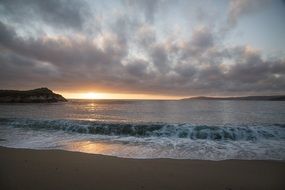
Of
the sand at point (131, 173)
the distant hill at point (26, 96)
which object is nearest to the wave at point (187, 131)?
the sand at point (131, 173)

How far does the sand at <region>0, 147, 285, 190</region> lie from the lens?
501 cm

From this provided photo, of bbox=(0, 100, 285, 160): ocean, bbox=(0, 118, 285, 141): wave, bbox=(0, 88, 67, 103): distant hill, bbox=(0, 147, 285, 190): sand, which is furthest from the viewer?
bbox=(0, 88, 67, 103): distant hill

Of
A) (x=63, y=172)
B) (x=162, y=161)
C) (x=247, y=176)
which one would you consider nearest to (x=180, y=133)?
(x=162, y=161)

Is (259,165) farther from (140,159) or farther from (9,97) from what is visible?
(9,97)

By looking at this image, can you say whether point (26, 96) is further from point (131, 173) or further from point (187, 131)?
point (131, 173)

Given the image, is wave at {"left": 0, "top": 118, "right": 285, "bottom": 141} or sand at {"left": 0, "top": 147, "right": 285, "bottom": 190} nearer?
sand at {"left": 0, "top": 147, "right": 285, "bottom": 190}

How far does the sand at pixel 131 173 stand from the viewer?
5.01 m

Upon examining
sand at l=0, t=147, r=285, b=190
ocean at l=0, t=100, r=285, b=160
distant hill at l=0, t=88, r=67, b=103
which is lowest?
ocean at l=0, t=100, r=285, b=160

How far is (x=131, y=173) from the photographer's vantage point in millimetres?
5918

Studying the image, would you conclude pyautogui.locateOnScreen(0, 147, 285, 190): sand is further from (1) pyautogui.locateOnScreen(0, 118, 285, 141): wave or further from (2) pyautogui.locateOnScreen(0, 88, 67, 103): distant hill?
(2) pyautogui.locateOnScreen(0, 88, 67, 103): distant hill

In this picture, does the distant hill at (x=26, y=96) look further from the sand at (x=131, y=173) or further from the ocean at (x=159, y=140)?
the sand at (x=131, y=173)

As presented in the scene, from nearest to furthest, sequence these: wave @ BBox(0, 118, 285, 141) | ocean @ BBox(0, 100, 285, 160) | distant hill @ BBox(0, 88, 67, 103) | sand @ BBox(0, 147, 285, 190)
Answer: sand @ BBox(0, 147, 285, 190)
ocean @ BBox(0, 100, 285, 160)
wave @ BBox(0, 118, 285, 141)
distant hill @ BBox(0, 88, 67, 103)

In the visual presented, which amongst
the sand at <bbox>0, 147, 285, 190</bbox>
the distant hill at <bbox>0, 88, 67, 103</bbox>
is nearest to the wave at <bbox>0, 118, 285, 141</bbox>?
the sand at <bbox>0, 147, 285, 190</bbox>

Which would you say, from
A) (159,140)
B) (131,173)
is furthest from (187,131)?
(131,173)
